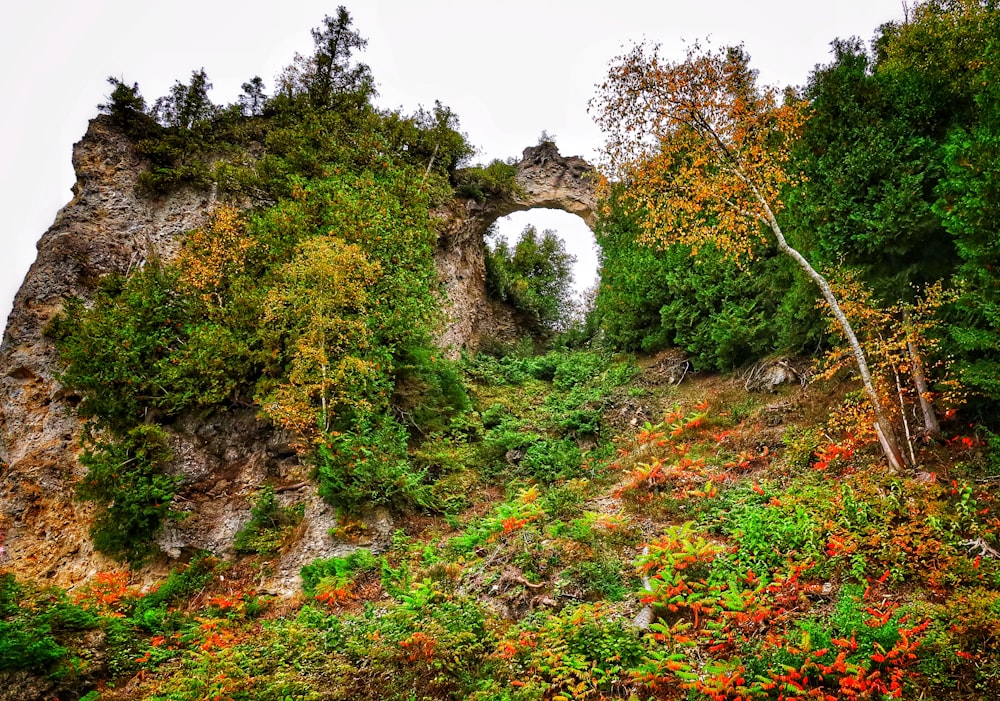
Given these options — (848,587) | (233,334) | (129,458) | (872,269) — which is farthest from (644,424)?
(129,458)

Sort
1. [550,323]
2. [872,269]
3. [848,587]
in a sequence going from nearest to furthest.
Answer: [848,587]
[872,269]
[550,323]

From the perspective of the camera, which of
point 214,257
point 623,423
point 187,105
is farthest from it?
point 187,105

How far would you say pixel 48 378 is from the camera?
40.7 ft

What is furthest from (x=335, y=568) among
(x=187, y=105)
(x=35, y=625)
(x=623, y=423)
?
(x=187, y=105)

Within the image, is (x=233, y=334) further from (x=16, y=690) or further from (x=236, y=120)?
(x=236, y=120)

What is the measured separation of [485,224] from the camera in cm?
2412

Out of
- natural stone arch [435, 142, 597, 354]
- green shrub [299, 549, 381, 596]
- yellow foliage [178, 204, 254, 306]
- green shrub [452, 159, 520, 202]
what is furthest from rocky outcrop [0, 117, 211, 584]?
green shrub [452, 159, 520, 202]

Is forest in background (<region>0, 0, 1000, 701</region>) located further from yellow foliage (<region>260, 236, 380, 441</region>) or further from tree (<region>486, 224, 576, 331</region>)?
tree (<region>486, 224, 576, 331</region>)

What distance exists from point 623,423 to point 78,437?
13652 millimetres

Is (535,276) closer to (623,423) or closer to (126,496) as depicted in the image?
(623,423)

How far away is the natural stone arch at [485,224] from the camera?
21.7 m

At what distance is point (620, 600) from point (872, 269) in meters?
7.36

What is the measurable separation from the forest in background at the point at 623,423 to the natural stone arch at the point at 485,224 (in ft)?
14.8

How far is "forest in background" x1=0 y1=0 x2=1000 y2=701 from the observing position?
18.5 ft
